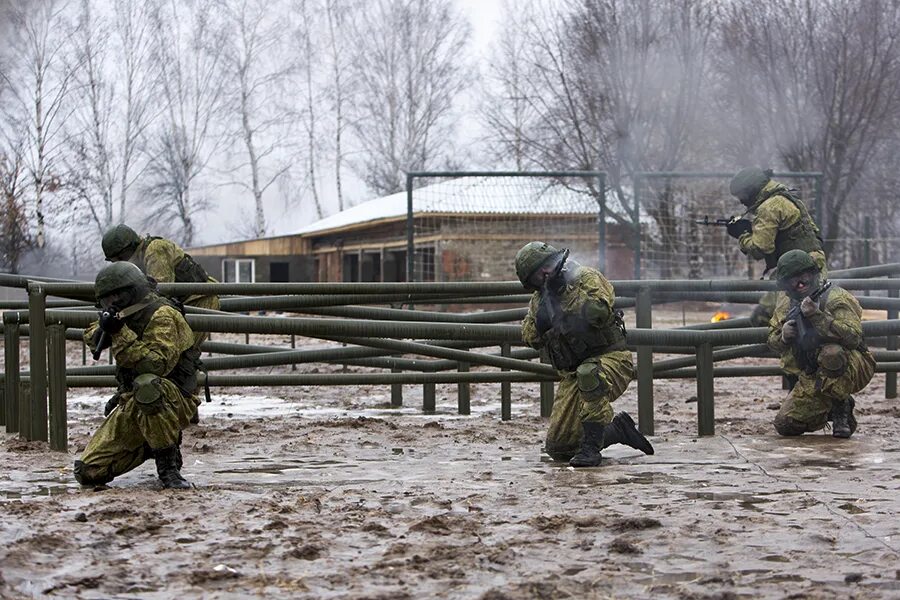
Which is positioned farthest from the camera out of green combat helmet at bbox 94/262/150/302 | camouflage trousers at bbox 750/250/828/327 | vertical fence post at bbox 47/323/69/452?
camouflage trousers at bbox 750/250/828/327

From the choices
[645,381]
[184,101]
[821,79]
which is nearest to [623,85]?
[821,79]

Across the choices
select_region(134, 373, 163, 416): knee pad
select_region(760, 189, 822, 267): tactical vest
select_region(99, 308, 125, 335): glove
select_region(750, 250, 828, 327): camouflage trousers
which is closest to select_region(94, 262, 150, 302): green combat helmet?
select_region(99, 308, 125, 335): glove

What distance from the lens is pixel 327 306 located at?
7676mm

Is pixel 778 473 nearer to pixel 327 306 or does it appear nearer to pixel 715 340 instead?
pixel 715 340

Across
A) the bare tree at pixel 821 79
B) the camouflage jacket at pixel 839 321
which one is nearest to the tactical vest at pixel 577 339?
the camouflage jacket at pixel 839 321

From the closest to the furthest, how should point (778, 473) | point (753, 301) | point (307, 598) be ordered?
point (307, 598), point (778, 473), point (753, 301)

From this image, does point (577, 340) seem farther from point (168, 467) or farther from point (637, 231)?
point (637, 231)

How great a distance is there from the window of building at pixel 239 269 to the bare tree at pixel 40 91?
55.4 feet

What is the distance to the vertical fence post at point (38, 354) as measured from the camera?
7.05 m

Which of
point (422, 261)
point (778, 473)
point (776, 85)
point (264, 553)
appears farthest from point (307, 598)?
point (776, 85)

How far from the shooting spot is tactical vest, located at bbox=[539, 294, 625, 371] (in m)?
6.71

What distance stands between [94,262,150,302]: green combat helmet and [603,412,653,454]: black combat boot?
95.4 inches

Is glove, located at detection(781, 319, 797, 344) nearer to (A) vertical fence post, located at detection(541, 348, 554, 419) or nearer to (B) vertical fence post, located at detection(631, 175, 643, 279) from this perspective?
(A) vertical fence post, located at detection(541, 348, 554, 419)

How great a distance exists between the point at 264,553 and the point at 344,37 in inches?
1407
